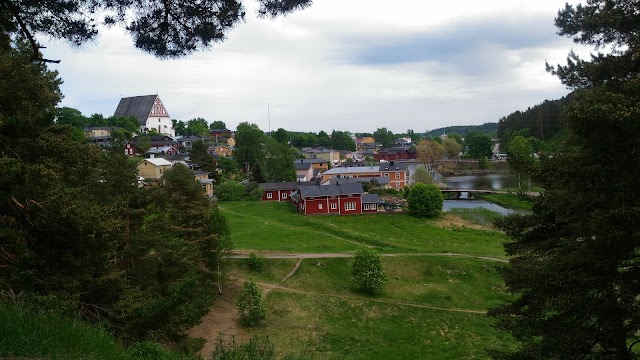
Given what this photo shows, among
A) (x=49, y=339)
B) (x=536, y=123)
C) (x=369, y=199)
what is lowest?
(x=369, y=199)

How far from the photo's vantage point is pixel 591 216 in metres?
7.80

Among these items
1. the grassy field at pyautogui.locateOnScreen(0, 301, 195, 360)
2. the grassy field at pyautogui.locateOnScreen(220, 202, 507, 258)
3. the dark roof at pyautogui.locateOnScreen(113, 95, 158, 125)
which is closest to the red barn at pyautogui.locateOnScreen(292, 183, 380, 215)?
the grassy field at pyautogui.locateOnScreen(220, 202, 507, 258)

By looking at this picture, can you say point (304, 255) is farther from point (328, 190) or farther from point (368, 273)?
point (328, 190)

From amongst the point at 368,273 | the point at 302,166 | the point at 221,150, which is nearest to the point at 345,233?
the point at 368,273

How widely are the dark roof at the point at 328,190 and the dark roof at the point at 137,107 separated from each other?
195ft

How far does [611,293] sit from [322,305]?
15.0 m

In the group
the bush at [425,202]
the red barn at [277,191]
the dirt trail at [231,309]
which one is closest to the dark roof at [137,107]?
the red barn at [277,191]

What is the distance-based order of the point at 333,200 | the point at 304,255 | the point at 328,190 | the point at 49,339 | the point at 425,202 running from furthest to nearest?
1. the point at 333,200
2. the point at 328,190
3. the point at 425,202
4. the point at 304,255
5. the point at 49,339

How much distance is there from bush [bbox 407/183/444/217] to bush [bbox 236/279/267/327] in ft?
78.7

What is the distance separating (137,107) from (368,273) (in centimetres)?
8321

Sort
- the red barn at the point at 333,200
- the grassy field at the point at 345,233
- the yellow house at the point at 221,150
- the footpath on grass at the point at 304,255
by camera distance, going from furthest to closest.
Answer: the yellow house at the point at 221,150 → the red barn at the point at 333,200 → the grassy field at the point at 345,233 → the footpath on grass at the point at 304,255

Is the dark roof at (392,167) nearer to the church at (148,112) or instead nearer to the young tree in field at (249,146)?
the young tree in field at (249,146)

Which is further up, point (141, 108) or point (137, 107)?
point (137, 107)

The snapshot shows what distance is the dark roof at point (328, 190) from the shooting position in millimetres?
41469
